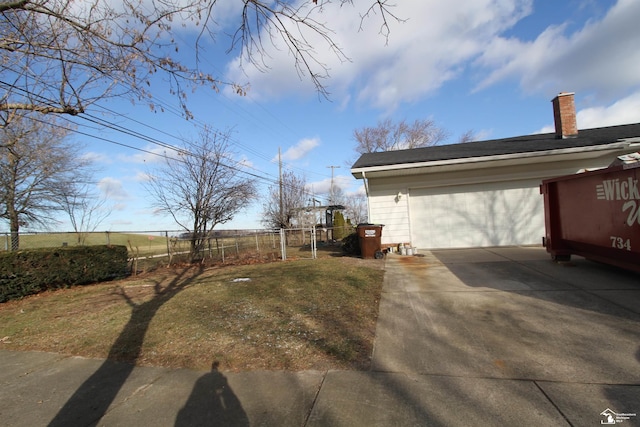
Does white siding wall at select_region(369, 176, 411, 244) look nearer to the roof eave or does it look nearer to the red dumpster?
the roof eave

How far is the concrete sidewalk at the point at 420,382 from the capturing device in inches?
102

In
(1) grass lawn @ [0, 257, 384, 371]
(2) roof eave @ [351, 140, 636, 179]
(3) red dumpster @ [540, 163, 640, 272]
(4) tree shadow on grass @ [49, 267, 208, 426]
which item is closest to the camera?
(4) tree shadow on grass @ [49, 267, 208, 426]

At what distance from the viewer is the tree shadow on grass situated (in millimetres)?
2885

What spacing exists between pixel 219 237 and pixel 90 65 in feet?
36.8

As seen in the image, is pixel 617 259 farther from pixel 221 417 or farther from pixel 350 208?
pixel 350 208

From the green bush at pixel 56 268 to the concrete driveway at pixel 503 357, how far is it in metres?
9.39

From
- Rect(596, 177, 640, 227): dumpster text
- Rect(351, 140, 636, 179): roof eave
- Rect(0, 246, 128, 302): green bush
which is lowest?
Rect(0, 246, 128, 302): green bush

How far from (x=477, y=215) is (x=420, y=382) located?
10.1m

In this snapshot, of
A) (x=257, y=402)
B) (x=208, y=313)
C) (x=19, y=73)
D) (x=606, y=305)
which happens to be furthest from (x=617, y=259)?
(x=19, y=73)

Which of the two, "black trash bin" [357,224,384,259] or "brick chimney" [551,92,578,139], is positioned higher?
"brick chimney" [551,92,578,139]

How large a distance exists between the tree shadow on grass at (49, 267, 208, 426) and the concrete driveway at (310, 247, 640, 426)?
2.03 metres

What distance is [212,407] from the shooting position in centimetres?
287

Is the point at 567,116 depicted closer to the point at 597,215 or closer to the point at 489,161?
the point at 489,161

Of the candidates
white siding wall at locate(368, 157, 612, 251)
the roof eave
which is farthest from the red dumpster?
white siding wall at locate(368, 157, 612, 251)
